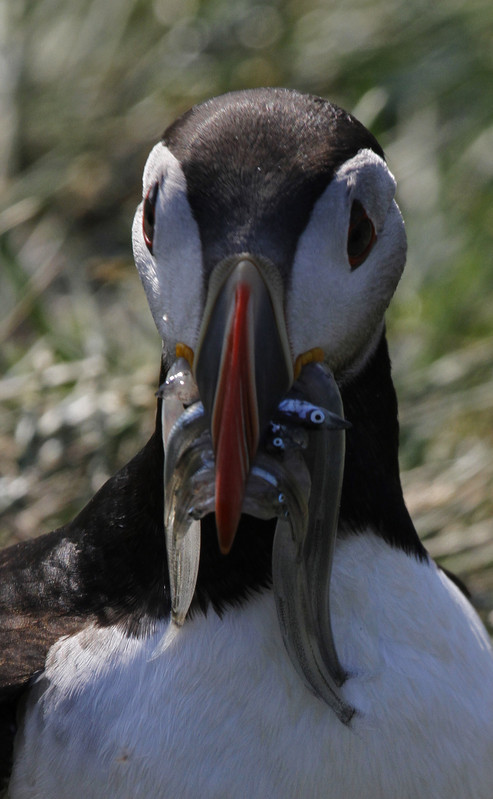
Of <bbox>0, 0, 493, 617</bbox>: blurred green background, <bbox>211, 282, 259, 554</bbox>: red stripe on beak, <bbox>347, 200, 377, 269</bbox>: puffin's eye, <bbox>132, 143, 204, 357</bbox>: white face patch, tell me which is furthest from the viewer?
<bbox>0, 0, 493, 617</bbox>: blurred green background

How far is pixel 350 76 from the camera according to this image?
225 inches

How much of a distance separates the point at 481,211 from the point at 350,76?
1287mm

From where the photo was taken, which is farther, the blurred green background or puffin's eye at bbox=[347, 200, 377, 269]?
the blurred green background

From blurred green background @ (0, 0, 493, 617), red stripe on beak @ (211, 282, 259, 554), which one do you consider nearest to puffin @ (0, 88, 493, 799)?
red stripe on beak @ (211, 282, 259, 554)

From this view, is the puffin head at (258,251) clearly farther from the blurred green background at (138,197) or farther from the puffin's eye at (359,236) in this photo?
the blurred green background at (138,197)

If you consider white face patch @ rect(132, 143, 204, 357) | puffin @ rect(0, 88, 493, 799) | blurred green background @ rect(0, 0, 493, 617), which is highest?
white face patch @ rect(132, 143, 204, 357)

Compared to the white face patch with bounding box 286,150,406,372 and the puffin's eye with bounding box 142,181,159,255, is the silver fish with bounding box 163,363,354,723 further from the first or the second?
the puffin's eye with bounding box 142,181,159,255

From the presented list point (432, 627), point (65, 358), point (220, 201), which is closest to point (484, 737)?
point (432, 627)

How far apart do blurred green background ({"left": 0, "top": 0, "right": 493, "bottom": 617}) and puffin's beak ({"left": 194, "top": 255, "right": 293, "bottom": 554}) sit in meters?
1.81

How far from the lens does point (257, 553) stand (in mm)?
2090

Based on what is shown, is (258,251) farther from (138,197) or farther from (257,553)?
(138,197)

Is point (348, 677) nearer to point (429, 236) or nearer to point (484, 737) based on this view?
point (484, 737)

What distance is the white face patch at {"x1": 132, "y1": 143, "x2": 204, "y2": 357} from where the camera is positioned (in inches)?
70.4

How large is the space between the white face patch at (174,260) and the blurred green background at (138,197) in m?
1.60
